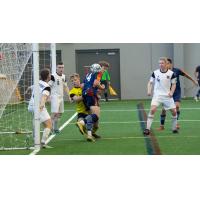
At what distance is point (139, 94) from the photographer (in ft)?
101

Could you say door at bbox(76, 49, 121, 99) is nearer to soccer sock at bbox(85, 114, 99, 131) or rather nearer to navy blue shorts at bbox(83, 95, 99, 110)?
navy blue shorts at bbox(83, 95, 99, 110)

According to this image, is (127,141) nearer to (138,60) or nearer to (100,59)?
(138,60)

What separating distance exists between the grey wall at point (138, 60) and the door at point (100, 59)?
0.28 m

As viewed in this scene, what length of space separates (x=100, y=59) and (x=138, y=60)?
2.18 meters

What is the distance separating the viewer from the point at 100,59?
30.9m

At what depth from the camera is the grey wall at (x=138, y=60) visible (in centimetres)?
3023

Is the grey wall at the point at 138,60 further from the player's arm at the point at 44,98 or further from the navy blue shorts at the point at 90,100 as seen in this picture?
the player's arm at the point at 44,98

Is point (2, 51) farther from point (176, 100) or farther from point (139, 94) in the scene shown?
point (139, 94)

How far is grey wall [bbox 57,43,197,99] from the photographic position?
99.2 feet

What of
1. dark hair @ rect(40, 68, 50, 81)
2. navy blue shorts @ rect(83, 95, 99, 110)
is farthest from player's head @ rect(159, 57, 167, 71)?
dark hair @ rect(40, 68, 50, 81)

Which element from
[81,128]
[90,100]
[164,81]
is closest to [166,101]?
[164,81]

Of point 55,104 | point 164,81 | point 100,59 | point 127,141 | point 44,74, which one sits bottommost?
point 127,141
